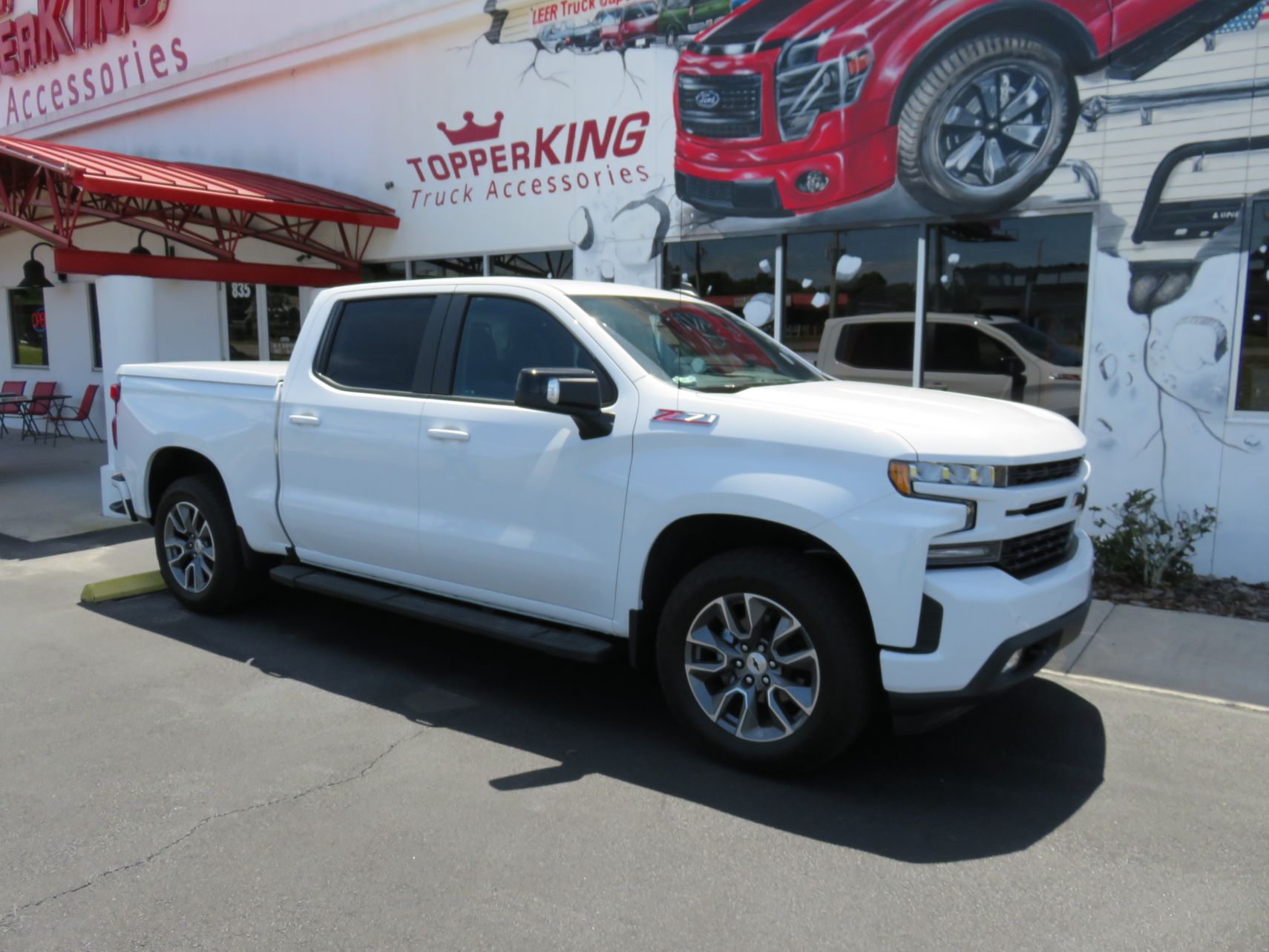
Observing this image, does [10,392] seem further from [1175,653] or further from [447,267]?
[1175,653]

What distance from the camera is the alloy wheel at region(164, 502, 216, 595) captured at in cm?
610

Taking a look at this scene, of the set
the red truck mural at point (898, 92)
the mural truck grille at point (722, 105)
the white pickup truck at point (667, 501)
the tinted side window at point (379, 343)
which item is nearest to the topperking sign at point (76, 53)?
the mural truck grille at point (722, 105)

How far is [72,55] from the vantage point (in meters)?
16.7

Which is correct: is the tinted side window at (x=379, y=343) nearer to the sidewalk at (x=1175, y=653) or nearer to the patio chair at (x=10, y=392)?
the sidewalk at (x=1175, y=653)

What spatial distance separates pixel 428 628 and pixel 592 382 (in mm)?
2568

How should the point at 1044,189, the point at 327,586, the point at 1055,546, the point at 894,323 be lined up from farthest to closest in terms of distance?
1. the point at 894,323
2. the point at 1044,189
3. the point at 327,586
4. the point at 1055,546

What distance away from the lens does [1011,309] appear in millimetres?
8062

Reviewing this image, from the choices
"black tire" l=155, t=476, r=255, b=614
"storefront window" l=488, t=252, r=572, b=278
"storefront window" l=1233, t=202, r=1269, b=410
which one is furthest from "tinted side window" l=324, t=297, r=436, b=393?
"storefront window" l=1233, t=202, r=1269, b=410

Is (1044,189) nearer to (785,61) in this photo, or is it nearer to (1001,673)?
(785,61)

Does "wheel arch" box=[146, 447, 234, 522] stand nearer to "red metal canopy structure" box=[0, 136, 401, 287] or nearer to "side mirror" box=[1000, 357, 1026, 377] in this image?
"red metal canopy structure" box=[0, 136, 401, 287]

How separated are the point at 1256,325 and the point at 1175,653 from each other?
2.83 metres

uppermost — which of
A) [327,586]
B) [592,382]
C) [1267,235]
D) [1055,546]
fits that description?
[1267,235]

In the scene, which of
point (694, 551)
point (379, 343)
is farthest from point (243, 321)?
point (694, 551)

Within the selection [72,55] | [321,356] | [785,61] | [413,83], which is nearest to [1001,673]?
[321,356]
